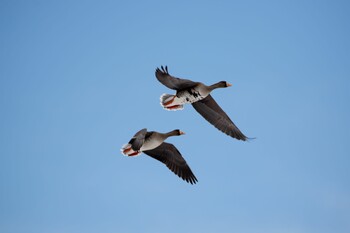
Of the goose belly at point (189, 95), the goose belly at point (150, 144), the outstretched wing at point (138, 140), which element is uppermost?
the goose belly at point (189, 95)

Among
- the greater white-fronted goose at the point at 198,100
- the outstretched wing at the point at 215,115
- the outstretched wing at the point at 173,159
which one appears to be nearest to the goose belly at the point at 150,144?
the outstretched wing at the point at 173,159

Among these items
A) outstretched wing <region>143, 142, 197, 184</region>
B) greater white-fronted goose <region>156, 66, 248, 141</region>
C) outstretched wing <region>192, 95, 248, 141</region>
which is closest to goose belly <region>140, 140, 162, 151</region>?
outstretched wing <region>143, 142, 197, 184</region>

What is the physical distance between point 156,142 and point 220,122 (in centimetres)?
335

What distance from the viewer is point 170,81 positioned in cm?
1641

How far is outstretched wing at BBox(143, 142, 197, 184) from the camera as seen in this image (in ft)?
56.6

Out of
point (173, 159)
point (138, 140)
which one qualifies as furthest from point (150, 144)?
point (138, 140)

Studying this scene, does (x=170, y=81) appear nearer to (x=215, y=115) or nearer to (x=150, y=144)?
(x=150, y=144)

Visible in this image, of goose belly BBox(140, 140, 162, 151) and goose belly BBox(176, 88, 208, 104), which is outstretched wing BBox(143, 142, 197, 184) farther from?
goose belly BBox(176, 88, 208, 104)

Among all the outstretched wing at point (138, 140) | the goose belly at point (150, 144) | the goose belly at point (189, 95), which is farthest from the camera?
the goose belly at point (189, 95)

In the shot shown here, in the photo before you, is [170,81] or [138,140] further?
[170,81]

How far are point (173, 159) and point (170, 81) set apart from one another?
244 cm

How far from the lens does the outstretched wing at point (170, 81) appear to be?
53.5 feet

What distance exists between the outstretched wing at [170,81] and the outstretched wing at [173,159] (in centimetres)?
180

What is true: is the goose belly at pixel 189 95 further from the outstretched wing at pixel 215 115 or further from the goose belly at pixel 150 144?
the goose belly at pixel 150 144
